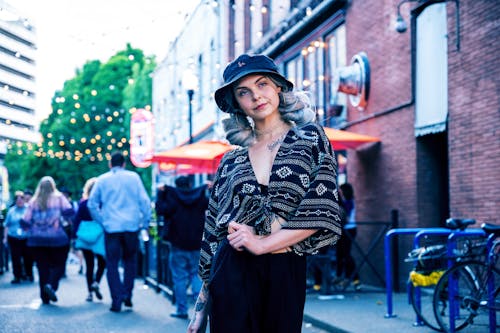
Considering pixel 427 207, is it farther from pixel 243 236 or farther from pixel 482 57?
pixel 243 236

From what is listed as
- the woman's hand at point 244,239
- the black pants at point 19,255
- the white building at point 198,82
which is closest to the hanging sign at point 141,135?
the white building at point 198,82

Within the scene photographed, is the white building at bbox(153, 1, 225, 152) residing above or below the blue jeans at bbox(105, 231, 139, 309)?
above

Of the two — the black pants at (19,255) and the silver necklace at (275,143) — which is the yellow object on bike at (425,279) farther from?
the black pants at (19,255)

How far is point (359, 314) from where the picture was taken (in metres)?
9.82

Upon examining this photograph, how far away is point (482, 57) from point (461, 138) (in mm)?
1205

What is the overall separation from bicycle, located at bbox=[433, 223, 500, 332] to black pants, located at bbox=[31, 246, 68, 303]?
19.3ft

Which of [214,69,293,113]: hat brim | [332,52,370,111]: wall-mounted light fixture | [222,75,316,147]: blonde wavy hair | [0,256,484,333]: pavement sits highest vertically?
[332,52,370,111]: wall-mounted light fixture

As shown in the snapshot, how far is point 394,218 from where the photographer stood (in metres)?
12.7

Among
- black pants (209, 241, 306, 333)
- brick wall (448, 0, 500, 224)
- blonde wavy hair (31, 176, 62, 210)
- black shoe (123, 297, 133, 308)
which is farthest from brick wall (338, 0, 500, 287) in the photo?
black pants (209, 241, 306, 333)

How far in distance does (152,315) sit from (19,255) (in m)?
6.94

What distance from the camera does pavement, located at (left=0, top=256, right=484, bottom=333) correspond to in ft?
29.4

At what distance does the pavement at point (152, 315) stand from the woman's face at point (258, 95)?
5328 millimetres

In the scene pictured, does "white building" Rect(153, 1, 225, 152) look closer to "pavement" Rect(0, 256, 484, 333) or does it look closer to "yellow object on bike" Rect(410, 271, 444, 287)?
"pavement" Rect(0, 256, 484, 333)

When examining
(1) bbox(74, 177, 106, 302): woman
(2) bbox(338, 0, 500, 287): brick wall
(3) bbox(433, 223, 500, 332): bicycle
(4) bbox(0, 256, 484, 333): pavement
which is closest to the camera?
(3) bbox(433, 223, 500, 332): bicycle
